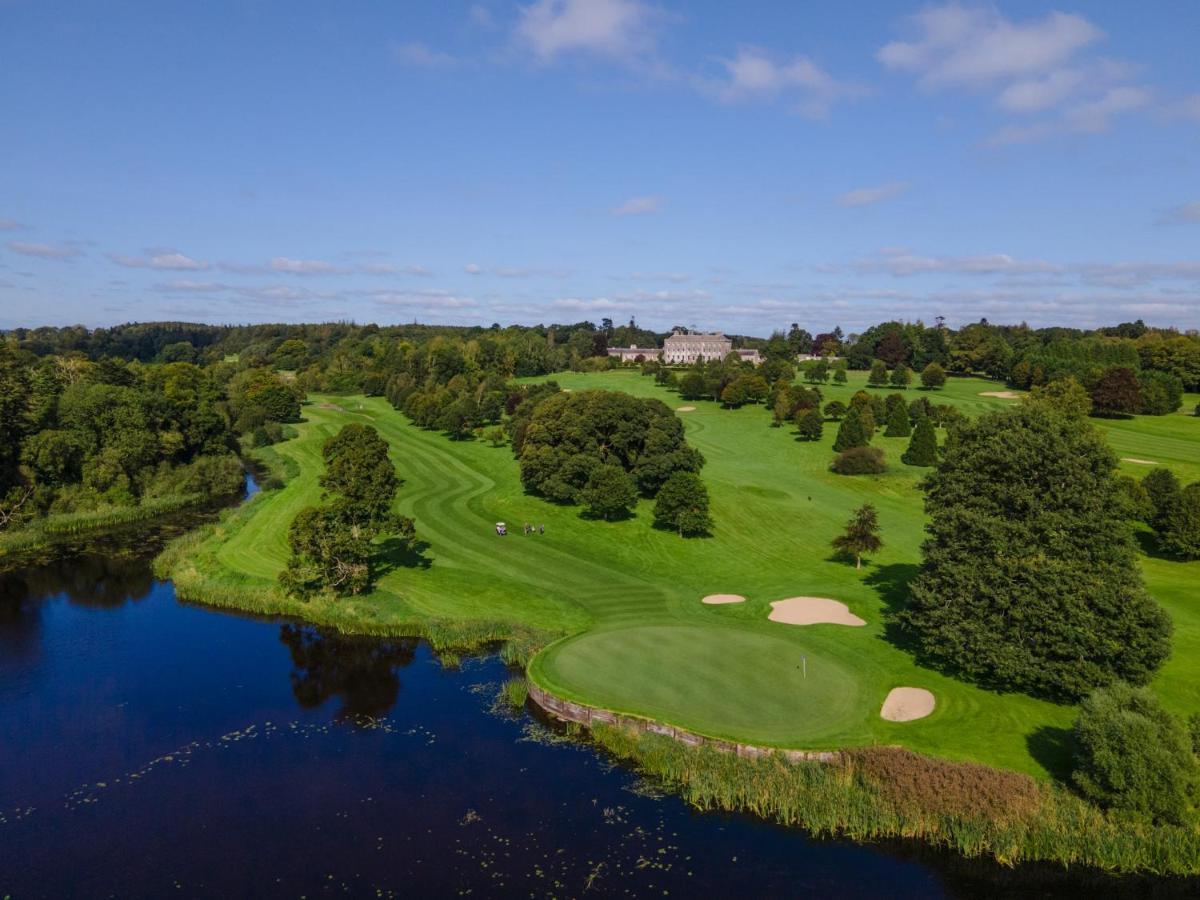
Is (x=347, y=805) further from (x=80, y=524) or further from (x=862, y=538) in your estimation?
(x=80, y=524)

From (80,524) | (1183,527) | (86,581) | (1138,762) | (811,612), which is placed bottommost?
(86,581)

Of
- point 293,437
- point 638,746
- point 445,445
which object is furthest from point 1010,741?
point 293,437

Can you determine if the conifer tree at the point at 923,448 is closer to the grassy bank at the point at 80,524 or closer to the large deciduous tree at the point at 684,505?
the large deciduous tree at the point at 684,505

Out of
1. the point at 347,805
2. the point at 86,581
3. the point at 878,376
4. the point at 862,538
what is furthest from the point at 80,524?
the point at 878,376

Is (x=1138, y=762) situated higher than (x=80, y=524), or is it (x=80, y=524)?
(x=1138, y=762)

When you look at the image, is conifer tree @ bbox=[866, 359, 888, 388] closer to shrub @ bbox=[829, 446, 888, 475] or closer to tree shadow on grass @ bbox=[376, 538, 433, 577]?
shrub @ bbox=[829, 446, 888, 475]

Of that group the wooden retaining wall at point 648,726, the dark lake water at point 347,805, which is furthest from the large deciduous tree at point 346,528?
the wooden retaining wall at point 648,726
